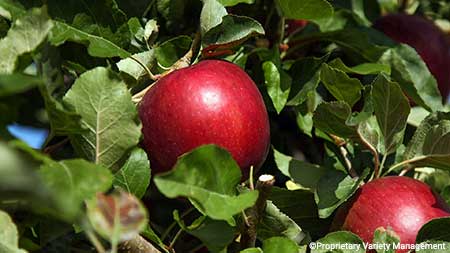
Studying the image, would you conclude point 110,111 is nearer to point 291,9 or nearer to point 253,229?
point 253,229

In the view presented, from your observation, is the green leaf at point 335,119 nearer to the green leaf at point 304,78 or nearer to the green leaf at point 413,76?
the green leaf at point 304,78

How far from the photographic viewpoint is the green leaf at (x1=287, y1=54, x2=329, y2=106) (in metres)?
1.17

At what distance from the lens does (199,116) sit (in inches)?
36.1

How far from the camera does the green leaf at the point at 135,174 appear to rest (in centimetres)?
94

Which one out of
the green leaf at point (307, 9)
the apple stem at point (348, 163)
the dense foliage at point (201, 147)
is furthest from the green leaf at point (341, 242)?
the green leaf at point (307, 9)

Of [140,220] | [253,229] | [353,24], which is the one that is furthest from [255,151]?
[353,24]

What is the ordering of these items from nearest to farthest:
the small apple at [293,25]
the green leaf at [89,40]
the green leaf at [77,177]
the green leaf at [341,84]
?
1. the green leaf at [77,177]
2. the green leaf at [89,40]
3. the green leaf at [341,84]
4. the small apple at [293,25]

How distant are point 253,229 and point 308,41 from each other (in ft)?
1.58

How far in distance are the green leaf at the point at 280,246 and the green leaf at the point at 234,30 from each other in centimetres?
26

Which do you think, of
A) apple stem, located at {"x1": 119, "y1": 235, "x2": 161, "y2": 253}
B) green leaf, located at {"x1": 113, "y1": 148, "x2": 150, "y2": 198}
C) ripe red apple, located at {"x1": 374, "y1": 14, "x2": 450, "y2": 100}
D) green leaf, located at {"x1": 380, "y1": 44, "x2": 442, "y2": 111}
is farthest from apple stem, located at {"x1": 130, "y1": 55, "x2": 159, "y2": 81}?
ripe red apple, located at {"x1": 374, "y1": 14, "x2": 450, "y2": 100}

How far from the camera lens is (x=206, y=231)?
2.91 ft

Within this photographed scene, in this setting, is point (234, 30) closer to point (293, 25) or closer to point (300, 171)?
point (300, 171)

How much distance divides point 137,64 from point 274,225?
0.83 ft

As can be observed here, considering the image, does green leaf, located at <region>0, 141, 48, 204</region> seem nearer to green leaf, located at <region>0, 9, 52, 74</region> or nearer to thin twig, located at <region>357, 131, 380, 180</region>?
green leaf, located at <region>0, 9, 52, 74</region>
